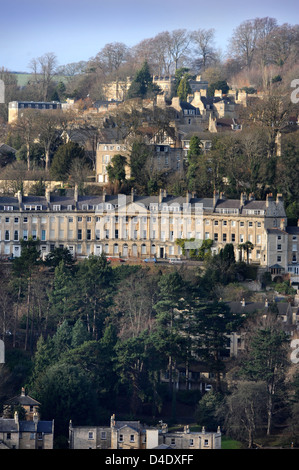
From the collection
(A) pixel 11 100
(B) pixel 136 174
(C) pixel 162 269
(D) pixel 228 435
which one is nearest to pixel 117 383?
(D) pixel 228 435

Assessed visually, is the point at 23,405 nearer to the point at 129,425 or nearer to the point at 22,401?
the point at 22,401

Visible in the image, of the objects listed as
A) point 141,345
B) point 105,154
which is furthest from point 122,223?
point 141,345

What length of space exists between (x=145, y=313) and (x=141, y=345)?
407cm

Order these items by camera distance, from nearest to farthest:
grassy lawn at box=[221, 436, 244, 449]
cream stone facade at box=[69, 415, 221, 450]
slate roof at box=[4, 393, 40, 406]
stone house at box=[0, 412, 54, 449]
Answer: stone house at box=[0, 412, 54, 449], cream stone facade at box=[69, 415, 221, 450], grassy lawn at box=[221, 436, 244, 449], slate roof at box=[4, 393, 40, 406]

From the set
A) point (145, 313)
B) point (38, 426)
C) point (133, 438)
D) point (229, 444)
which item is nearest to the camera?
point (133, 438)

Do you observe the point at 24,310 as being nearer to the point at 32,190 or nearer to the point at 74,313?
the point at 74,313

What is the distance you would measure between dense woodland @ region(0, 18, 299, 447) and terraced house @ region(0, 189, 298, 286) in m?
2.02

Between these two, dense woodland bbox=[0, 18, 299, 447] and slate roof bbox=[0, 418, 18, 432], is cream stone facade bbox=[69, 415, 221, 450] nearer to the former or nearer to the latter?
dense woodland bbox=[0, 18, 299, 447]

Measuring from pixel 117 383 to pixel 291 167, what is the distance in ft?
61.0

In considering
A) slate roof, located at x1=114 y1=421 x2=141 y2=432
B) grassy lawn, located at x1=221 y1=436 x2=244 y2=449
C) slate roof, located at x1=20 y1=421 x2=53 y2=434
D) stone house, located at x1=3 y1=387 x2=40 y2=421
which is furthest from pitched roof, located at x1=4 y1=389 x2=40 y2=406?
grassy lawn, located at x1=221 y1=436 x2=244 y2=449

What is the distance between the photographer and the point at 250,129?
71.4 meters

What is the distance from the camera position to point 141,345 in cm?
5550

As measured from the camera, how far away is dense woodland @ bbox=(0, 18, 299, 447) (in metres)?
53.0
